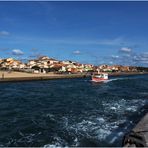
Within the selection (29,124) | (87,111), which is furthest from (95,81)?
(29,124)

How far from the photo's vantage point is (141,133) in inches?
754

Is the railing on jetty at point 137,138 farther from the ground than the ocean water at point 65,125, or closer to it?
farther from the ground

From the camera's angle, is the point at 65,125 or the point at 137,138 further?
the point at 65,125

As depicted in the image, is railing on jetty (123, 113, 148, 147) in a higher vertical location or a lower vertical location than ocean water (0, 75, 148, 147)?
higher

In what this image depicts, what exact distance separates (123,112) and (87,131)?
10210 millimetres

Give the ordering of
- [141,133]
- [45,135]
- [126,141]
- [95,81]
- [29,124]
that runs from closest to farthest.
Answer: [126,141] < [141,133] < [45,135] < [29,124] < [95,81]

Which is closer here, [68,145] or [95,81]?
[68,145]

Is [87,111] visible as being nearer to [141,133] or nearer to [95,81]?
[141,133]

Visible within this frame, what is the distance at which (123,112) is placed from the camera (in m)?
33.0

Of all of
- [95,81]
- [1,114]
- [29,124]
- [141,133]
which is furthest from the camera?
[95,81]

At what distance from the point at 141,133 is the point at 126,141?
65.2 inches

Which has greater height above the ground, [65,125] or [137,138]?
[137,138]

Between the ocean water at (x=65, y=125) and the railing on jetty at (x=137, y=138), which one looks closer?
the railing on jetty at (x=137, y=138)

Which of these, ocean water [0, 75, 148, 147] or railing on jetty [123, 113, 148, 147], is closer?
railing on jetty [123, 113, 148, 147]
